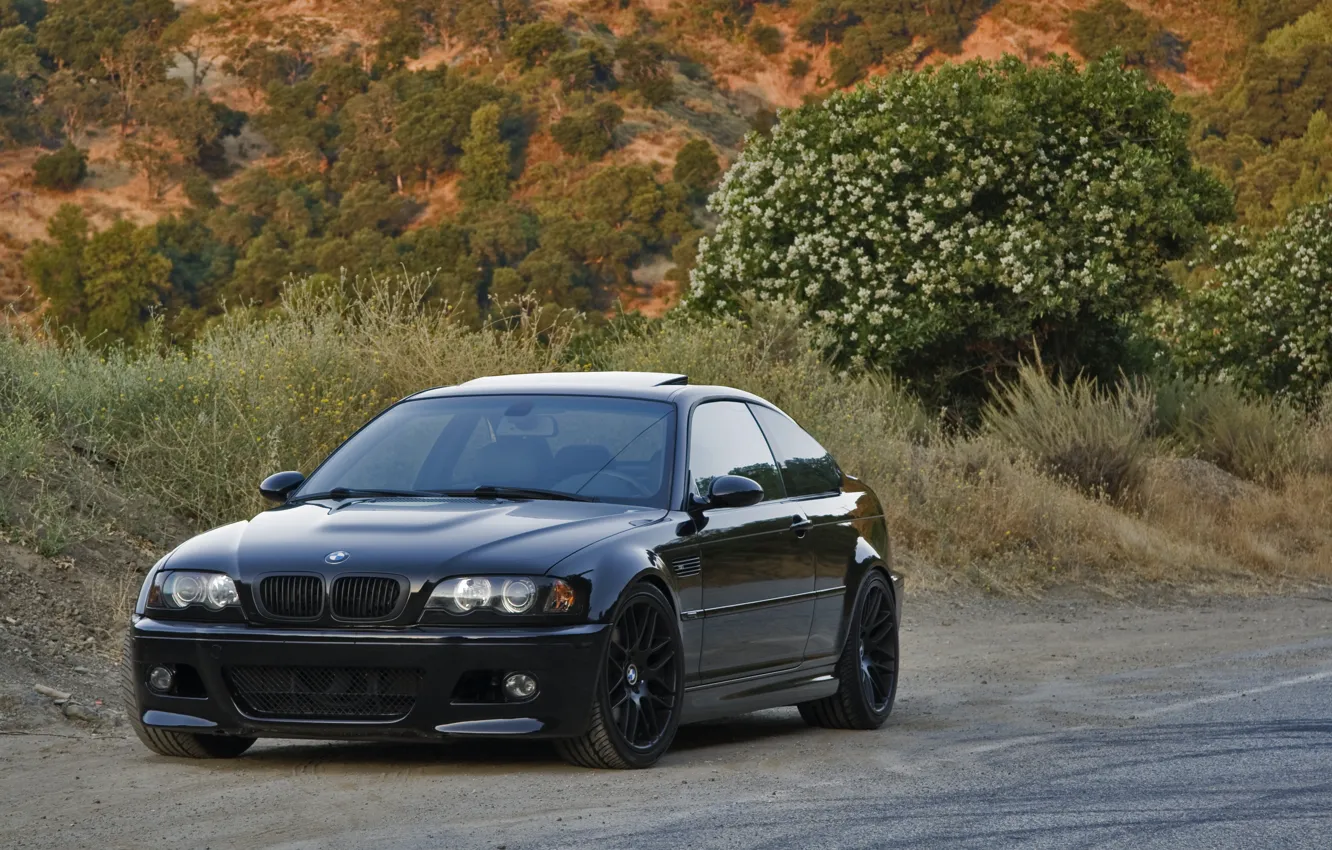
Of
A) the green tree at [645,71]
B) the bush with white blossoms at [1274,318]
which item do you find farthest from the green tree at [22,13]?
the bush with white blossoms at [1274,318]

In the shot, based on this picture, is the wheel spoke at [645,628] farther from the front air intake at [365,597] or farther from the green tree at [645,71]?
the green tree at [645,71]

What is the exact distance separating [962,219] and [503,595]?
2369 cm

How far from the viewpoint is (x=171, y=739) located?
8305 mm

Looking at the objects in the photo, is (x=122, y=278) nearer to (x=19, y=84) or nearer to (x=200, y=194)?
(x=200, y=194)

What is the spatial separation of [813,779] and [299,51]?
105 metres

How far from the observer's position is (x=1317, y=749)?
354 inches

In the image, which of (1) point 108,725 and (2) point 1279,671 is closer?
(1) point 108,725

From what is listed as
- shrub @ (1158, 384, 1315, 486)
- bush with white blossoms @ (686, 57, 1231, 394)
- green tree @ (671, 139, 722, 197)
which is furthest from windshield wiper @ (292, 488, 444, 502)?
green tree @ (671, 139, 722, 197)

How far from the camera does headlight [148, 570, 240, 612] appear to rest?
794 centimetres

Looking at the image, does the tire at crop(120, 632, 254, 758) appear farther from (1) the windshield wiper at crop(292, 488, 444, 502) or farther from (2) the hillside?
(2) the hillside

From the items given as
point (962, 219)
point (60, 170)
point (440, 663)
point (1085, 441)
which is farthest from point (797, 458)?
point (60, 170)

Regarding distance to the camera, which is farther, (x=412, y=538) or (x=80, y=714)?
(x=80, y=714)

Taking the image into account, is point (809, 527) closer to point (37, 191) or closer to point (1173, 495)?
point (1173, 495)

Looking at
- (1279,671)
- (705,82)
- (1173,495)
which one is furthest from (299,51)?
→ (1279,671)
